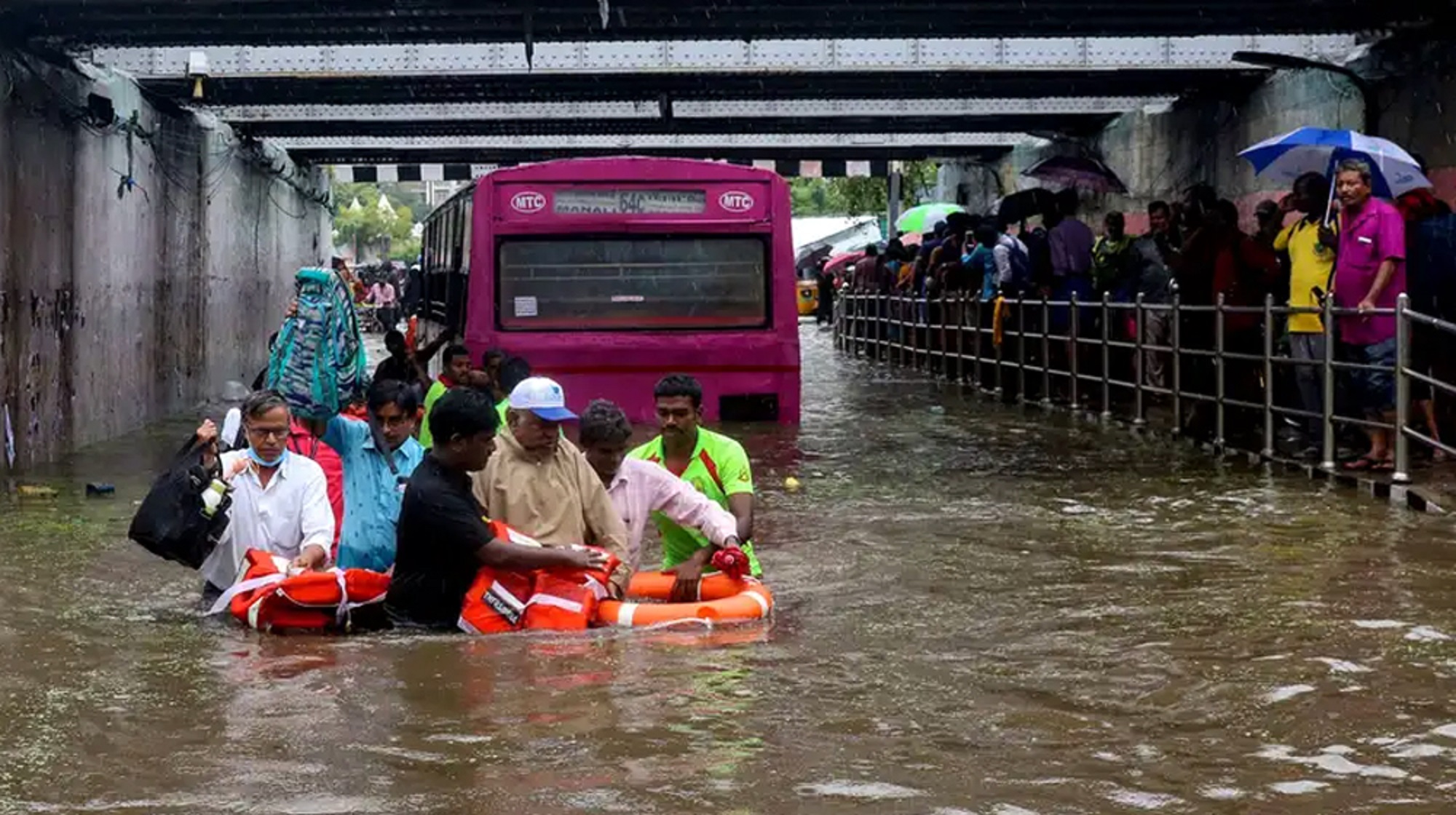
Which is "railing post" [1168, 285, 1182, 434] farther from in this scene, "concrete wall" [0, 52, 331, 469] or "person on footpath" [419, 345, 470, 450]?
"concrete wall" [0, 52, 331, 469]

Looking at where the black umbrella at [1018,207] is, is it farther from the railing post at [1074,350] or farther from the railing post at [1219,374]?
the railing post at [1219,374]

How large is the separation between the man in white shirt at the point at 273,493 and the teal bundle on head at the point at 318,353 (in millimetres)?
2598

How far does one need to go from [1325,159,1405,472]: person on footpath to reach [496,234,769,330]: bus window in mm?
6250

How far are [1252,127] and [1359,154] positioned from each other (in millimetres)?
7967

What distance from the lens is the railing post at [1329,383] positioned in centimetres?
1486

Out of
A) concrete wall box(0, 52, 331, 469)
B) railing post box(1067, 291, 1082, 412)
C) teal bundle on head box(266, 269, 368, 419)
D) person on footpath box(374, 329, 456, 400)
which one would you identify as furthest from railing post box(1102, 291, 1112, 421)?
teal bundle on head box(266, 269, 368, 419)

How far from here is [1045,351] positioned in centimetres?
2328

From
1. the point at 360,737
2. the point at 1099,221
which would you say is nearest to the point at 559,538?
the point at 360,737

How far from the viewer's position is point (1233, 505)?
46.4ft

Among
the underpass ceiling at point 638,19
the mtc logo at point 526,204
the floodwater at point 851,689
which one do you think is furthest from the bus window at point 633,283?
the floodwater at point 851,689

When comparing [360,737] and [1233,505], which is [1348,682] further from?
[1233,505]

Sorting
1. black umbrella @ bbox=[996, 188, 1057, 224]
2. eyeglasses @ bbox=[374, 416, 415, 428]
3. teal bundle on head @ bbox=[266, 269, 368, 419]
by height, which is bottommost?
eyeglasses @ bbox=[374, 416, 415, 428]

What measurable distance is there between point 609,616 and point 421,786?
110 inches

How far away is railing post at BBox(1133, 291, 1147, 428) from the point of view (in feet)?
63.7
